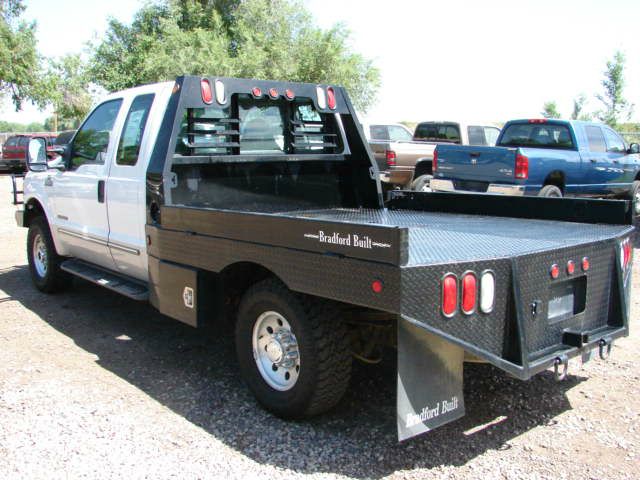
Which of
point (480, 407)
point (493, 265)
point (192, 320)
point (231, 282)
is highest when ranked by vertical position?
point (493, 265)

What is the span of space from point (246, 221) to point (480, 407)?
1944 mm

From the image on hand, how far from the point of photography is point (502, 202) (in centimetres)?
534

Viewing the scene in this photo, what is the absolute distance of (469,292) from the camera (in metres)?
3.09

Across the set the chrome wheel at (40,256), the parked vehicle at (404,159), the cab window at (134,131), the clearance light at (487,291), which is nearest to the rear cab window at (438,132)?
the parked vehicle at (404,159)

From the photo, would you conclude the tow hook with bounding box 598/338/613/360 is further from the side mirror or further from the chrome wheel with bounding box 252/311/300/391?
the side mirror

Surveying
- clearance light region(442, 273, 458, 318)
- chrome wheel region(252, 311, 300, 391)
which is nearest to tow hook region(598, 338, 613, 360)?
clearance light region(442, 273, 458, 318)

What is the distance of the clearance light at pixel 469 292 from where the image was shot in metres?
3.08

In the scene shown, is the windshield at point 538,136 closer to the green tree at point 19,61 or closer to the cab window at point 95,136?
the cab window at point 95,136

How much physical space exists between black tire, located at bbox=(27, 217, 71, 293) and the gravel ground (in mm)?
1501

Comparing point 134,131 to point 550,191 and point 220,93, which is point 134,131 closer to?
point 220,93

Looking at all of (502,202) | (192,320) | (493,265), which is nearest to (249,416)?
(192,320)

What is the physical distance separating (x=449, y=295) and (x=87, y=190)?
4.03 metres

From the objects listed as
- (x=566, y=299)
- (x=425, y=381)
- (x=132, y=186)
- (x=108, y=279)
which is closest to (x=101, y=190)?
(x=132, y=186)

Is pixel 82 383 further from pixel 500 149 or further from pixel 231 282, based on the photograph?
pixel 500 149
